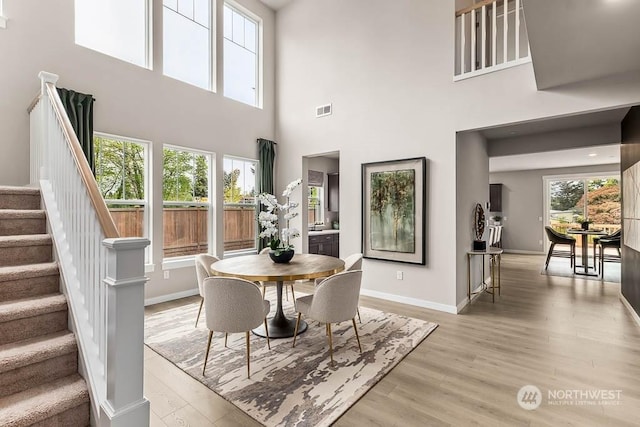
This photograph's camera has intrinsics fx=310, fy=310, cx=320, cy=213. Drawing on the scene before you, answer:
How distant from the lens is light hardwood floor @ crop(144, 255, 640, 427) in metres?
2.00

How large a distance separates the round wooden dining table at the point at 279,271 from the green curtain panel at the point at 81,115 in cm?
209

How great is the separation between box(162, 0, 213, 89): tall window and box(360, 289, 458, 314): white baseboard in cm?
418

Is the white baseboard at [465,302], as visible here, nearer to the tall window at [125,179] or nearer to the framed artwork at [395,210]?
the framed artwork at [395,210]

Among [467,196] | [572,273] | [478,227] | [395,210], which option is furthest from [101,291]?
[572,273]

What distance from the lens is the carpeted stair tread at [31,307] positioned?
1.72m

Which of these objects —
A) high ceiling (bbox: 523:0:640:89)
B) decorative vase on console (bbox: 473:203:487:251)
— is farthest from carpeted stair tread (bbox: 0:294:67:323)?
decorative vase on console (bbox: 473:203:487:251)

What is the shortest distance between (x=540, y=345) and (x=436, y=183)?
210 cm

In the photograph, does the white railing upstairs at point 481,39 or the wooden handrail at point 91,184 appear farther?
the white railing upstairs at point 481,39

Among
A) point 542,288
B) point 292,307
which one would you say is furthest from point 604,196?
point 292,307

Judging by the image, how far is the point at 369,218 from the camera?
4711 millimetres

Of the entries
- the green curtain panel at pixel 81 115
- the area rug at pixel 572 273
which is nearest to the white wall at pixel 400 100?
the green curtain panel at pixel 81 115

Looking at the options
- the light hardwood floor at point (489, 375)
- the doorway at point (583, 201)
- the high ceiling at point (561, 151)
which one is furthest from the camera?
the doorway at point (583, 201)

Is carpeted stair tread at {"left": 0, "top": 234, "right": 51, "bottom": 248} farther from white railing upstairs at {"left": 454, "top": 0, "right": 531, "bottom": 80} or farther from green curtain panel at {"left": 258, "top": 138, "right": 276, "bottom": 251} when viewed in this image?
white railing upstairs at {"left": 454, "top": 0, "right": 531, "bottom": 80}

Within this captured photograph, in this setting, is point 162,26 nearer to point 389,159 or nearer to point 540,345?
point 389,159
